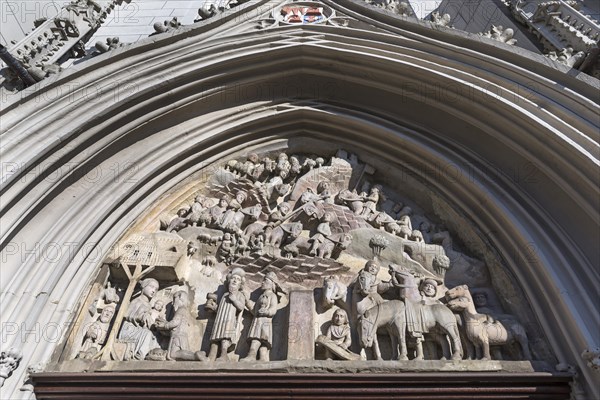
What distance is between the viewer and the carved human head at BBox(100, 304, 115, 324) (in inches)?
156

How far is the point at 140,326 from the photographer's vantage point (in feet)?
12.8

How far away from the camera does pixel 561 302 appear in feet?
11.8

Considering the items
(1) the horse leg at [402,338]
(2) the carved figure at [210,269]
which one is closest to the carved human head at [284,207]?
(2) the carved figure at [210,269]

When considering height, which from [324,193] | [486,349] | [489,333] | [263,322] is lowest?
[486,349]

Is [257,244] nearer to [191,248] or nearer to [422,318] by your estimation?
[191,248]

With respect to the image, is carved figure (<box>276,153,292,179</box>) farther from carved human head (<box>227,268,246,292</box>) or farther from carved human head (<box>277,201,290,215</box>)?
carved human head (<box>227,268,246,292</box>)

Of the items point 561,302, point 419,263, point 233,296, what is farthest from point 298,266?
point 561,302

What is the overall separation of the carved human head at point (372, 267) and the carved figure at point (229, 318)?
44.8 inches

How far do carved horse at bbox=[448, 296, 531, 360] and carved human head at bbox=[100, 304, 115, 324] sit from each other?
297cm

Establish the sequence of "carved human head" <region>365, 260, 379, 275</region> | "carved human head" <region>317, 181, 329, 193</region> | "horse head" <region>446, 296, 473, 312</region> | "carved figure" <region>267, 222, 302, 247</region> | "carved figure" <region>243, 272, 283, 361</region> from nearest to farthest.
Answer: "carved figure" <region>243, 272, 283, 361</region>, "horse head" <region>446, 296, 473, 312</region>, "carved human head" <region>365, 260, 379, 275</region>, "carved figure" <region>267, 222, 302, 247</region>, "carved human head" <region>317, 181, 329, 193</region>

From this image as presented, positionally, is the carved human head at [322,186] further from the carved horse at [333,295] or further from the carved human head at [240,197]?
the carved horse at [333,295]

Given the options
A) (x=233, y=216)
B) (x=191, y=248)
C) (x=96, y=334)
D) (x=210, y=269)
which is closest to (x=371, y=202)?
(x=233, y=216)

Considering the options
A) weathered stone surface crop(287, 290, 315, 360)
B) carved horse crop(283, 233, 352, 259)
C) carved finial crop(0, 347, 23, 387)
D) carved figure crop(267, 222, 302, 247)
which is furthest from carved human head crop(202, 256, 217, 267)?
carved finial crop(0, 347, 23, 387)

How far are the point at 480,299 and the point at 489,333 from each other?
55 cm
